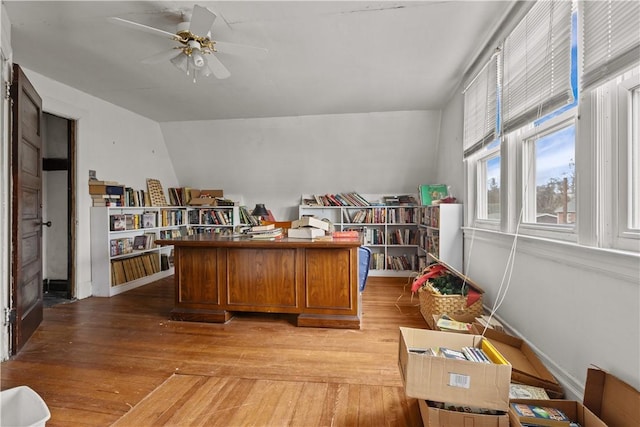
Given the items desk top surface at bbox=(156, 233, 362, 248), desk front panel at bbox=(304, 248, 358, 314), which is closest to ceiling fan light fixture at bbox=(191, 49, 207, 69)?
desk top surface at bbox=(156, 233, 362, 248)

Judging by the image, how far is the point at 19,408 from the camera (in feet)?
4.35

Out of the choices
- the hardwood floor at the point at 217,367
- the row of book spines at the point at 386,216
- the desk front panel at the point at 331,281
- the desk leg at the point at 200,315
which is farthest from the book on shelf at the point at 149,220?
the row of book spines at the point at 386,216

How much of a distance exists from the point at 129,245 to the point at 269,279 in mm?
2604

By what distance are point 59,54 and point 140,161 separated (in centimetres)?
199

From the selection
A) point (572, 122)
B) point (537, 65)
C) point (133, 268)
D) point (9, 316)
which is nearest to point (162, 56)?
point (9, 316)

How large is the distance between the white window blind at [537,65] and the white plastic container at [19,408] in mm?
2960

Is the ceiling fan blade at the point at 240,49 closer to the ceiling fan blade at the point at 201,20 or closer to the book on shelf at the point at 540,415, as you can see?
the ceiling fan blade at the point at 201,20

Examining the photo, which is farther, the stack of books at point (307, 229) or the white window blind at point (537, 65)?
the stack of books at point (307, 229)

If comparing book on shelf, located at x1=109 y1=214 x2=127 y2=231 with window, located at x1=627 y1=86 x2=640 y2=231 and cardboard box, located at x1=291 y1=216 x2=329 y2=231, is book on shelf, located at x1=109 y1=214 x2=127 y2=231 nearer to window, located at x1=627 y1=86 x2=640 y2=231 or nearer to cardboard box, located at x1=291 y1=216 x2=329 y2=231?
cardboard box, located at x1=291 y1=216 x2=329 y2=231

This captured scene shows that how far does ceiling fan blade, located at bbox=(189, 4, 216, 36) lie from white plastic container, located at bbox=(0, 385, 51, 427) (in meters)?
2.17

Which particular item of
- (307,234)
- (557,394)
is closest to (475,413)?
(557,394)

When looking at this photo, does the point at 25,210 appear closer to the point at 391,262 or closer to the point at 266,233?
the point at 266,233

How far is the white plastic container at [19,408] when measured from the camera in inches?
51.6

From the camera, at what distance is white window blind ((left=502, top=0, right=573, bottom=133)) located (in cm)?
166
